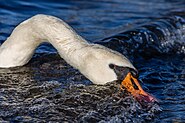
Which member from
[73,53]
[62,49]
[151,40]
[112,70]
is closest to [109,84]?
[112,70]

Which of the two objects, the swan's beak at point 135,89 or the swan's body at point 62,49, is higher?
the swan's body at point 62,49

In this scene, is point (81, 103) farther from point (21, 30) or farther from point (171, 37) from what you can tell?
point (171, 37)

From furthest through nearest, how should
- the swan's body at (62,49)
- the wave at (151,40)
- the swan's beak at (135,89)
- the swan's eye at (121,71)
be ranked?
the wave at (151,40)
the swan's beak at (135,89)
the swan's body at (62,49)
the swan's eye at (121,71)


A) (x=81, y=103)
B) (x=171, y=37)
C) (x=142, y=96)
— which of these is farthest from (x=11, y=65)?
(x=171, y=37)

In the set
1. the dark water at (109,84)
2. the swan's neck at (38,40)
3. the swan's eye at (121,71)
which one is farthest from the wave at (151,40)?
the swan's eye at (121,71)

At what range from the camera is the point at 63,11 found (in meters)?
15.1

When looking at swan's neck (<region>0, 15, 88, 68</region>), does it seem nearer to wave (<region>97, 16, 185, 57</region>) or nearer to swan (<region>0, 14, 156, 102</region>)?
swan (<region>0, 14, 156, 102</region>)

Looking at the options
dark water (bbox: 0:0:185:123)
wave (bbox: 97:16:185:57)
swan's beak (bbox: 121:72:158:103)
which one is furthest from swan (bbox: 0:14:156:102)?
wave (bbox: 97:16:185:57)

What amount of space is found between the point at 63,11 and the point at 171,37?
3161 mm

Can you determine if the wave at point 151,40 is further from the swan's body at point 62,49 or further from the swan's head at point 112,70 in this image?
the swan's head at point 112,70

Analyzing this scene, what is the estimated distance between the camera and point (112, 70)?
805 centimetres

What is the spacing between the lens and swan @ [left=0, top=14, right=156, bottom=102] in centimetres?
809

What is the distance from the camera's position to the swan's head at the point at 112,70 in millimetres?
8039

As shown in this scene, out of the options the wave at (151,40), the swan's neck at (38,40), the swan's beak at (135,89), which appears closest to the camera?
the swan's beak at (135,89)
